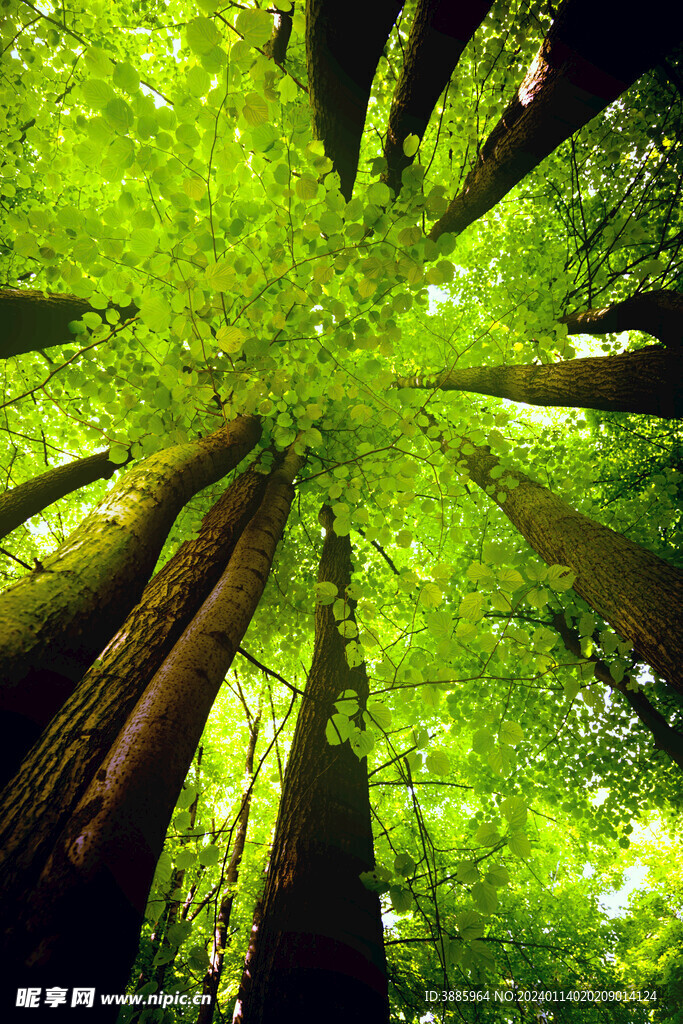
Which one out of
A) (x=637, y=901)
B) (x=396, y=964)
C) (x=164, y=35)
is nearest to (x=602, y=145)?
(x=164, y=35)

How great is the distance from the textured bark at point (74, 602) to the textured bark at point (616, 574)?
7.84 ft

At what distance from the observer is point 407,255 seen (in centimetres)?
205

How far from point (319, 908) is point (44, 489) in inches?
165

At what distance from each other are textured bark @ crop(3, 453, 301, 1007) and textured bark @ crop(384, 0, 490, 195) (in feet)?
14.2

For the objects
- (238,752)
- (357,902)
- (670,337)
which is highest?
(670,337)

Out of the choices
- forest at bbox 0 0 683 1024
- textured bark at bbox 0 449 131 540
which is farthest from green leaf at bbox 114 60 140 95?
textured bark at bbox 0 449 131 540

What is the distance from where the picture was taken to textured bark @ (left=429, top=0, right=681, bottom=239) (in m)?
2.54

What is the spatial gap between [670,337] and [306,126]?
3.43 metres

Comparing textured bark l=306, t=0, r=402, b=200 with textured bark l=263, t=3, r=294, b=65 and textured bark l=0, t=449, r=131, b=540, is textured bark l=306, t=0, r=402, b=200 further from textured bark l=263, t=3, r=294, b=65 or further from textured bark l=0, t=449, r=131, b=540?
textured bark l=0, t=449, r=131, b=540

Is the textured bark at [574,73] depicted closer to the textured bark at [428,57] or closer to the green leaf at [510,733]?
the textured bark at [428,57]

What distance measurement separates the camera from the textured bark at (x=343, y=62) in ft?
8.21

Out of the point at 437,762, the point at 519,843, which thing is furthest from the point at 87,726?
the point at 519,843

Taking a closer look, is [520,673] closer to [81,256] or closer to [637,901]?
[81,256]

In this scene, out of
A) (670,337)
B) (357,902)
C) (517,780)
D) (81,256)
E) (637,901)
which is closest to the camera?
(81,256)
